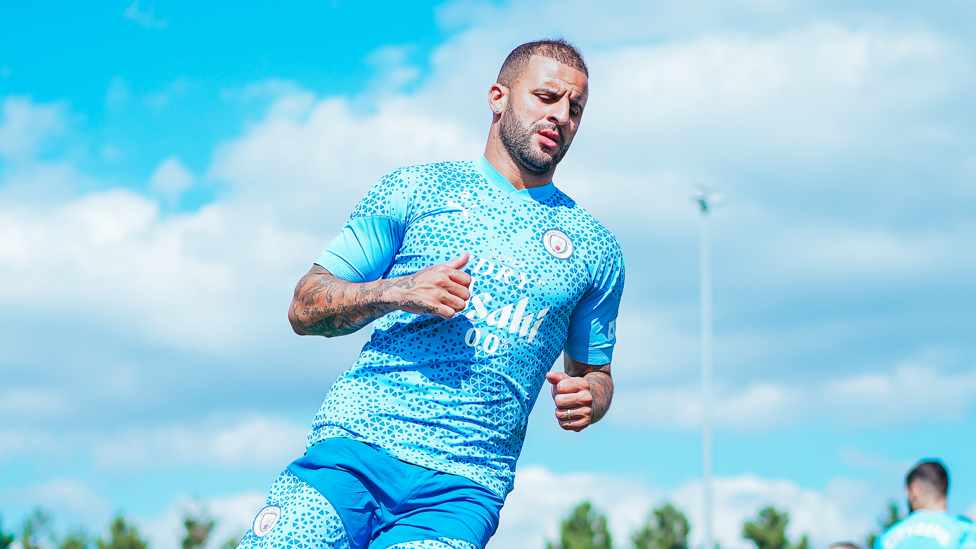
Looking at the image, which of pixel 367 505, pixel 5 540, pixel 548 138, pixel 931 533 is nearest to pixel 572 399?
pixel 367 505

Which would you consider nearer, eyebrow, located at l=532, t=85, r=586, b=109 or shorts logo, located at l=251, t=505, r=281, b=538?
shorts logo, located at l=251, t=505, r=281, b=538

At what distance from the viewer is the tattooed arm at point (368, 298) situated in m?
3.28

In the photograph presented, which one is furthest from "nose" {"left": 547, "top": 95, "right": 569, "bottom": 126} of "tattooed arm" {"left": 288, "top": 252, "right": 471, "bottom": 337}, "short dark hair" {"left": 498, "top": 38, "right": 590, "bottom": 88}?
"tattooed arm" {"left": 288, "top": 252, "right": 471, "bottom": 337}

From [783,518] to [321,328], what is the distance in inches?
1670

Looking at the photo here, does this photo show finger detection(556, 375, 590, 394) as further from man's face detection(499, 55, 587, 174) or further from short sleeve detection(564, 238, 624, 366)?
man's face detection(499, 55, 587, 174)

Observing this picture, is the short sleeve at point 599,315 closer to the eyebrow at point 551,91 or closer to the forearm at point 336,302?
the eyebrow at point 551,91

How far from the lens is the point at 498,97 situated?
430 centimetres

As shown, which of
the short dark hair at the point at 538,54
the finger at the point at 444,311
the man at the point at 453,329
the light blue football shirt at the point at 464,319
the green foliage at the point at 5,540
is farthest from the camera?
the green foliage at the point at 5,540

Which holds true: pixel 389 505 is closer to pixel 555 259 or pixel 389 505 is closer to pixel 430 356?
pixel 430 356

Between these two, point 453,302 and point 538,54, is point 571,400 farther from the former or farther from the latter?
point 538,54

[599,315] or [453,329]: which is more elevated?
[599,315]

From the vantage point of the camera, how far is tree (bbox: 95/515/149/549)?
39.9 meters

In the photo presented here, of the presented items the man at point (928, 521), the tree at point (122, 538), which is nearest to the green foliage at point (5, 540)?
the tree at point (122, 538)

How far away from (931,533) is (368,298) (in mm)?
7535
